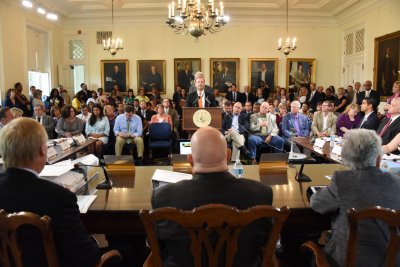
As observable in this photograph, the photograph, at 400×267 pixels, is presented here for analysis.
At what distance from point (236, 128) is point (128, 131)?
2.16 m

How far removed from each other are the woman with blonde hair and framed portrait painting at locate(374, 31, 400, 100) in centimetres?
284

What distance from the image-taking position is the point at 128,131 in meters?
7.29

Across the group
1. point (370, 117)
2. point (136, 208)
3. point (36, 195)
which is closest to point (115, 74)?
point (370, 117)

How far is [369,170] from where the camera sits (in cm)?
177

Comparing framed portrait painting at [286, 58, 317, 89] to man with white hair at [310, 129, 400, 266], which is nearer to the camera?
man with white hair at [310, 129, 400, 266]

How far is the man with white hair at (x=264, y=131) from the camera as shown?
6.90 meters

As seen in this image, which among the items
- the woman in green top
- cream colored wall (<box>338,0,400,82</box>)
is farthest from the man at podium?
the woman in green top

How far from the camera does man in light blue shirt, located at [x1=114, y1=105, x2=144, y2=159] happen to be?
711 cm

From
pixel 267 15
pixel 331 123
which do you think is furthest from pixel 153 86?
pixel 331 123

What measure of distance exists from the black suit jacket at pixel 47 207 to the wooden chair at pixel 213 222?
0.35m

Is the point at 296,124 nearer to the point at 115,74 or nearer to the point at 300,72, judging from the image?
the point at 300,72

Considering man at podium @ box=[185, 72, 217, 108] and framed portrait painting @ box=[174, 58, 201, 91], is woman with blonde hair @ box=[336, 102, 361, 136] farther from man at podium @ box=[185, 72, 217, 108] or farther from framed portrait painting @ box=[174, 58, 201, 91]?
framed portrait painting @ box=[174, 58, 201, 91]

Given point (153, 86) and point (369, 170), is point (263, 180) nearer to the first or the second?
point (369, 170)

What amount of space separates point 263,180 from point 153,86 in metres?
10.1
